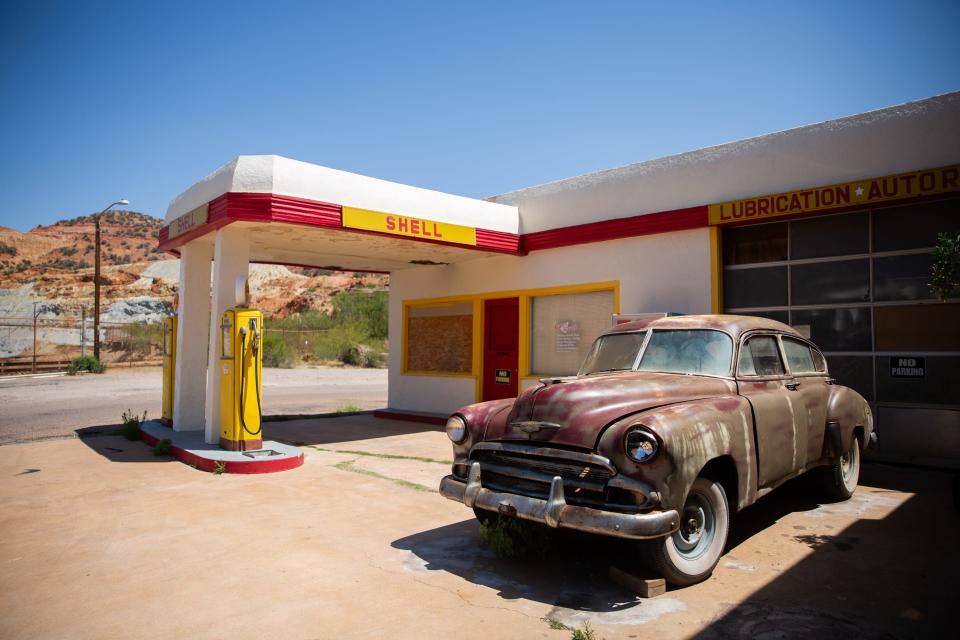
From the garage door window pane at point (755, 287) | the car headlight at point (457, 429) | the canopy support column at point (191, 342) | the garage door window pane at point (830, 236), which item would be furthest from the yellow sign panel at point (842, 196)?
the canopy support column at point (191, 342)

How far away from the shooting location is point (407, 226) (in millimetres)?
10203

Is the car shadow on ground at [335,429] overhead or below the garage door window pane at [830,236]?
below

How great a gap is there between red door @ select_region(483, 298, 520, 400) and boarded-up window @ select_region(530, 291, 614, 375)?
44 cm

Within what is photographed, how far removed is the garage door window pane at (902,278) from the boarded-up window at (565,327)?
12.9ft

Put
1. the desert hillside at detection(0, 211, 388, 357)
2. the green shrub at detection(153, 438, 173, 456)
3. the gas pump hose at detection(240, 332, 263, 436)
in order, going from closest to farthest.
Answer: the gas pump hose at detection(240, 332, 263, 436) < the green shrub at detection(153, 438, 173, 456) < the desert hillside at detection(0, 211, 388, 357)

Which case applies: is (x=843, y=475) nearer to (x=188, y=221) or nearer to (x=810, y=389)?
(x=810, y=389)

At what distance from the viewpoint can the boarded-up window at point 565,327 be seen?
36.4 feet

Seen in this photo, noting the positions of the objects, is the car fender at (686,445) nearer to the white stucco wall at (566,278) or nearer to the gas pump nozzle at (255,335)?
the white stucco wall at (566,278)

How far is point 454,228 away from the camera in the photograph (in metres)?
10.9

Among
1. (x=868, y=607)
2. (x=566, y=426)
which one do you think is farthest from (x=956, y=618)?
(x=566, y=426)

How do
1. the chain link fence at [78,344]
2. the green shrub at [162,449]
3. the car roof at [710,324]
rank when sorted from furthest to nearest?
the chain link fence at [78,344], the green shrub at [162,449], the car roof at [710,324]

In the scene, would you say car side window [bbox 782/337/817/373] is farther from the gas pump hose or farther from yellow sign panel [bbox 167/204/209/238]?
yellow sign panel [bbox 167/204/209/238]

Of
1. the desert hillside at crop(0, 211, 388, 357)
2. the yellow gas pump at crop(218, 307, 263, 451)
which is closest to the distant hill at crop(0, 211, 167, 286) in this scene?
the desert hillside at crop(0, 211, 388, 357)

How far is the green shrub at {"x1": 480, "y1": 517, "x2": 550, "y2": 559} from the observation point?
455 centimetres
